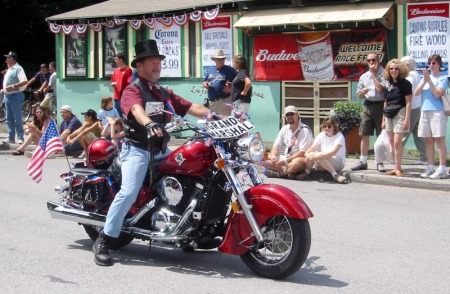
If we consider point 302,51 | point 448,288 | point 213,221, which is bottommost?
point 448,288

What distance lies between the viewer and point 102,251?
708 cm

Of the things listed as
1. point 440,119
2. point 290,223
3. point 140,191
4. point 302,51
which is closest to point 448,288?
point 290,223

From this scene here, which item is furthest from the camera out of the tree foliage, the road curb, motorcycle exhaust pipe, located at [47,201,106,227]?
the tree foliage

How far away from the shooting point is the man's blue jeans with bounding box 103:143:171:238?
6812 mm

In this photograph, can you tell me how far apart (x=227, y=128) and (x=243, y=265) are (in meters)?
1.31

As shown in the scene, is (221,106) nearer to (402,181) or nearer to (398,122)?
(398,122)

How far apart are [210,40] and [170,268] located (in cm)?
1112

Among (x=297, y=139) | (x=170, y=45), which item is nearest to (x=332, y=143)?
(x=297, y=139)

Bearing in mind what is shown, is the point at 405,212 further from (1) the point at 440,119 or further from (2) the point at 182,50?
(2) the point at 182,50

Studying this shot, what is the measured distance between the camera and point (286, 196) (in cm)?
628

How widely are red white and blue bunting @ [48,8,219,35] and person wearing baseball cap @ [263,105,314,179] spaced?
5.18 metres

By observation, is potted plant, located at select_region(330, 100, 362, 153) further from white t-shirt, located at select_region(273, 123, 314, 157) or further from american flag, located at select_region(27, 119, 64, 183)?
american flag, located at select_region(27, 119, 64, 183)

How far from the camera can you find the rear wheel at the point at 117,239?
7395 millimetres

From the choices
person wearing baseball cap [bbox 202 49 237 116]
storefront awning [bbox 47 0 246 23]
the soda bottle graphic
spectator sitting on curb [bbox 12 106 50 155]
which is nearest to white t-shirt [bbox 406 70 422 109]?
the soda bottle graphic
